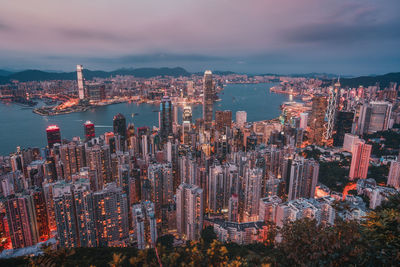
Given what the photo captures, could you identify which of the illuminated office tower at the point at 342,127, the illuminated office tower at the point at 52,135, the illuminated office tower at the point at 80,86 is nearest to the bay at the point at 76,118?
the illuminated office tower at the point at 52,135

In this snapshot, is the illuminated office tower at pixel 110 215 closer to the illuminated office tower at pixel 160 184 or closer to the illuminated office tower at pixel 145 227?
the illuminated office tower at pixel 145 227

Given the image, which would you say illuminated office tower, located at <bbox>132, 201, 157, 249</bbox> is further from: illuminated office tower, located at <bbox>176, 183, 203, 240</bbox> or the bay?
the bay

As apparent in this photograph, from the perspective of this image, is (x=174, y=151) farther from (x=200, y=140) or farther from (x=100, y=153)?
(x=200, y=140)

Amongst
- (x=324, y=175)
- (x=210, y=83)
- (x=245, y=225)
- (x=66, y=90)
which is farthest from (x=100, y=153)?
(x=66, y=90)

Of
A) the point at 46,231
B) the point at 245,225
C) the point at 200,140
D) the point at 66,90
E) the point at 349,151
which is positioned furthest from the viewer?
the point at 66,90

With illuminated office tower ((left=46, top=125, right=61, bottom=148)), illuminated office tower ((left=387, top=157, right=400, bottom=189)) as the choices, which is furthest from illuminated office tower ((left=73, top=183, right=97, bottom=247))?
illuminated office tower ((left=387, top=157, right=400, bottom=189))

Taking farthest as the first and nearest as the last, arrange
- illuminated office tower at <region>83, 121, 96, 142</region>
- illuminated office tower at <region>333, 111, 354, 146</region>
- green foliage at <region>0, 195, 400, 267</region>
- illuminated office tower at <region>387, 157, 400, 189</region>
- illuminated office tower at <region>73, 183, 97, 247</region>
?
illuminated office tower at <region>333, 111, 354, 146</region> < illuminated office tower at <region>83, 121, 96, 142</region> < illuminated office tower at <region>387, 157, 400, 189</region> < illuminated office tower at <region>73, 183, 97, 247</region> < green foliage at <region>0, 195, 400, 267</region>

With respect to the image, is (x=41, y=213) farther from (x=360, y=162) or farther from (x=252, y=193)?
(x=360, y=162)
